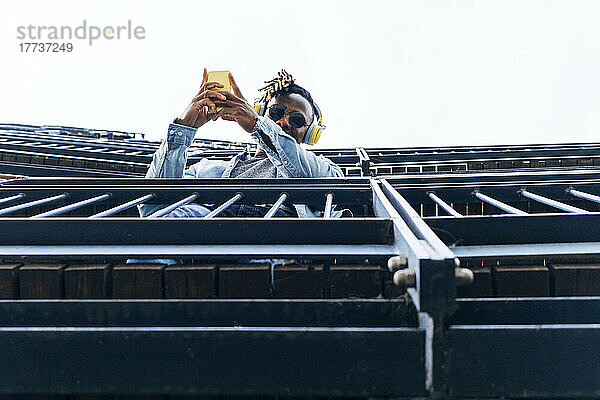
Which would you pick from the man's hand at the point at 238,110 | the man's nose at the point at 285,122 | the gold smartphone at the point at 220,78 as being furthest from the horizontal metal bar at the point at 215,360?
the man's nose at the point at 285,122

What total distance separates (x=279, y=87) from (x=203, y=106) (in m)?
1.21

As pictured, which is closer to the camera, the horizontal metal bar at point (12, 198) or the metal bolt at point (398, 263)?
the metal bolt at point (398, 263)

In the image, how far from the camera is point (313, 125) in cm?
430

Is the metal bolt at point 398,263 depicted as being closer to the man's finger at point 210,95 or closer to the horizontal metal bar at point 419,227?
the horizontal metal bar at point 419,227

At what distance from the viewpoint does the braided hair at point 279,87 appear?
13.6ft

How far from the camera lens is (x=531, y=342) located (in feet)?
4.09

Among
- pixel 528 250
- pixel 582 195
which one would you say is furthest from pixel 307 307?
pixel 582 195

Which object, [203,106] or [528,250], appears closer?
[528,250]

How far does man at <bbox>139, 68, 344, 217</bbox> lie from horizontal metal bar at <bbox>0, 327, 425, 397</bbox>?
149 centimetres

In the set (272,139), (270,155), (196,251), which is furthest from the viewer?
(270,155)

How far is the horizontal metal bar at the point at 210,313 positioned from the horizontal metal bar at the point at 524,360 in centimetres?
21

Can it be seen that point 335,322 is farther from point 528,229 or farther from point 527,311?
point 528,229

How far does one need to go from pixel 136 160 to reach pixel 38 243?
553cm

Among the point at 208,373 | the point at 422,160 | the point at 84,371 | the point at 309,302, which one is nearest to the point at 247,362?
the point at 208,373
